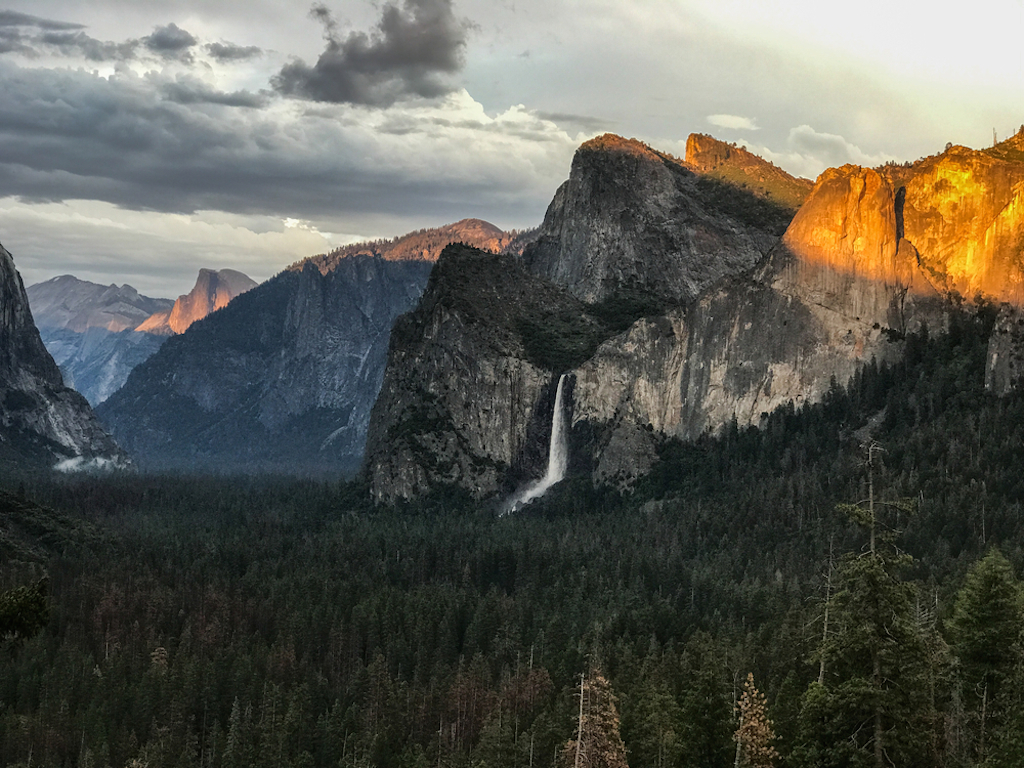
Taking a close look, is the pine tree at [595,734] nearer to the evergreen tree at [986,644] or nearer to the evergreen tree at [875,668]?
the evergreen tree at [875,668]

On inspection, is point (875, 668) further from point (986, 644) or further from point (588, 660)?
point (588, 660)

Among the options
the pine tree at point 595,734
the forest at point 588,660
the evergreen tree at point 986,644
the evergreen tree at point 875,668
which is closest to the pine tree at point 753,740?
the forest at point 588,660

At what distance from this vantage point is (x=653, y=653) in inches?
5349

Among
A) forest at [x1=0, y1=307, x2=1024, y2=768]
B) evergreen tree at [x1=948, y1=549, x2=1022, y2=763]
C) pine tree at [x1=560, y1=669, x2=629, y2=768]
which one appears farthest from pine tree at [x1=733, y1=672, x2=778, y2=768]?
evergreen tree at [x1=948, y1=549, x2=1022, y2=763]

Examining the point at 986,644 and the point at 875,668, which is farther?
the point at 986,644

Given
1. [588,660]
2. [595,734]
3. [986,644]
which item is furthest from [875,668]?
[588,660]

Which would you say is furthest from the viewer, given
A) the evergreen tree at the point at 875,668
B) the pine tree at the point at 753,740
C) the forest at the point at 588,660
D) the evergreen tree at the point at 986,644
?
the evergreen tree at the point at 986,644

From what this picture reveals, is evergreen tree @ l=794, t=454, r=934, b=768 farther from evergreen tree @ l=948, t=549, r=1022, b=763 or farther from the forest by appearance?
evergreen tree @ l=948, t=549, r=1022, b=763

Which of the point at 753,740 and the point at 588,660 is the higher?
the point at 753,740

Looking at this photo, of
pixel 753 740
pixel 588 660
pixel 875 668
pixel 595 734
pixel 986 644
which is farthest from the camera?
pixel 588 660

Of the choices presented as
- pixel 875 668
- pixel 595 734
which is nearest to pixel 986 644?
pixel 875 668

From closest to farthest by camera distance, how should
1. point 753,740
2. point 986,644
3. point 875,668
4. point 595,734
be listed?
point 875,668
point 595,734
point 753,740
point 986,644

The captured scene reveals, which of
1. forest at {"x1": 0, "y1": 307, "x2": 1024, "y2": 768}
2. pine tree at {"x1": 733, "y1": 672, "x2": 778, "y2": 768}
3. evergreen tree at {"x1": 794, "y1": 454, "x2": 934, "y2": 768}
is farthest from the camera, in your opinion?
pine tree at {"x1": 733, "y1": 672, "x2": 778, "y2": 768}

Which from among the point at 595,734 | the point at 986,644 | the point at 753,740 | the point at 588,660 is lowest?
the point at 588,660
